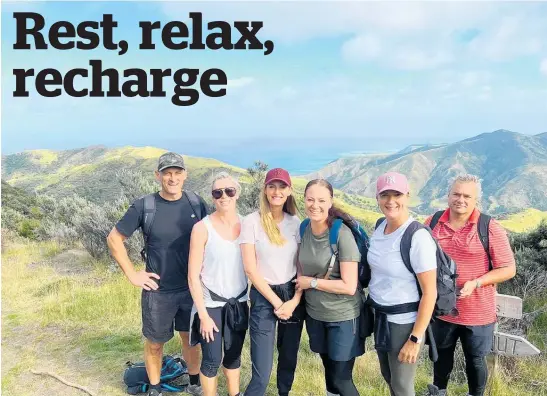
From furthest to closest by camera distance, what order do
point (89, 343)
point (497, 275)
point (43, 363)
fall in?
point (89, 343), point (43, 363), point (497, 275)

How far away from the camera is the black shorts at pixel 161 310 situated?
362 centimetres

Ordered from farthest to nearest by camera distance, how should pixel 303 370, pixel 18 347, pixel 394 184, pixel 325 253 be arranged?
pixel 18 347 < pixel 303 370 < pixel 325 253 < pixel 394 184

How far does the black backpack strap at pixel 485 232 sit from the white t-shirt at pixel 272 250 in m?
1.27

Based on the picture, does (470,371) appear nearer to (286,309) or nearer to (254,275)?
(286,309)

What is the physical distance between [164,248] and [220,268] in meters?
0.61

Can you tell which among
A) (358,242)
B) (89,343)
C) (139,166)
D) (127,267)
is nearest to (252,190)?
(89,343)

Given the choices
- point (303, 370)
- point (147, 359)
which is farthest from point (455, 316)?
point (147, 359)

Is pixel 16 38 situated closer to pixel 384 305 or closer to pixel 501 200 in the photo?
pixel 384 305

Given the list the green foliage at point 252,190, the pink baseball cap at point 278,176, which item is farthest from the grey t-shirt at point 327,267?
the green foliage at point 252,190

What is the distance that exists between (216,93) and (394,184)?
4.38 metres

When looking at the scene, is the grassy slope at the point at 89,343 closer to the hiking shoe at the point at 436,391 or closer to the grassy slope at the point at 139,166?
the hiking shoe at the point at 436,391

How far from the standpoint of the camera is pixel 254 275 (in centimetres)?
304

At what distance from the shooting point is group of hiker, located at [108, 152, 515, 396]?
2.74 metres

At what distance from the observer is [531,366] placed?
15.0 ft
